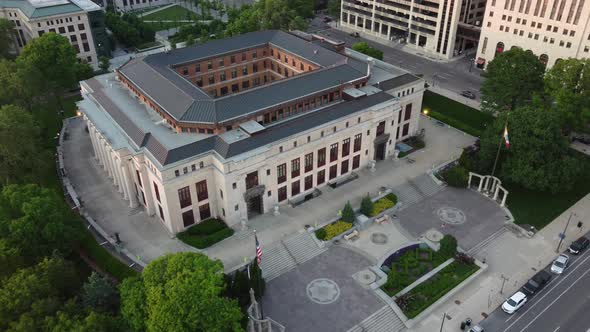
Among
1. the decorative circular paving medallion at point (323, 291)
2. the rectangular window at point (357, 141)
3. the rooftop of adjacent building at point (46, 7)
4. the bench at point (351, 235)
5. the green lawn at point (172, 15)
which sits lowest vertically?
the decorative circular paving medallion at point (323, 291)

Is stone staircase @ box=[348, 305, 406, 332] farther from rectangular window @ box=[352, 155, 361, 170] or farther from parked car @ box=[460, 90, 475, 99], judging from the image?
parked car @ box=[460, 90, 475, 99]

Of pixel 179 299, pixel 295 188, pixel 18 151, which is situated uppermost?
pixel 18 151

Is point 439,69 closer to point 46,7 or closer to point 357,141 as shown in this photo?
point 357,141

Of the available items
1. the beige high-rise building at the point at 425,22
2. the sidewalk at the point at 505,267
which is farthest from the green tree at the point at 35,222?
the beige high-rise building at the point at 425,22

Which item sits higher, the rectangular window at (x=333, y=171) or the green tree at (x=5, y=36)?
the green tree at (x=5, y=36)

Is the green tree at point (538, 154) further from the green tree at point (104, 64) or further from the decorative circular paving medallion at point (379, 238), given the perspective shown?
the green tree at point (104, 64)

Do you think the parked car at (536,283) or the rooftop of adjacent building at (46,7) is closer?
the parked car at (536,283)

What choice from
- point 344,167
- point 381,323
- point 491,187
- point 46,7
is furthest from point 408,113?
point 46,7

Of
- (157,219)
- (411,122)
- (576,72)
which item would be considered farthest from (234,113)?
(576,72)
